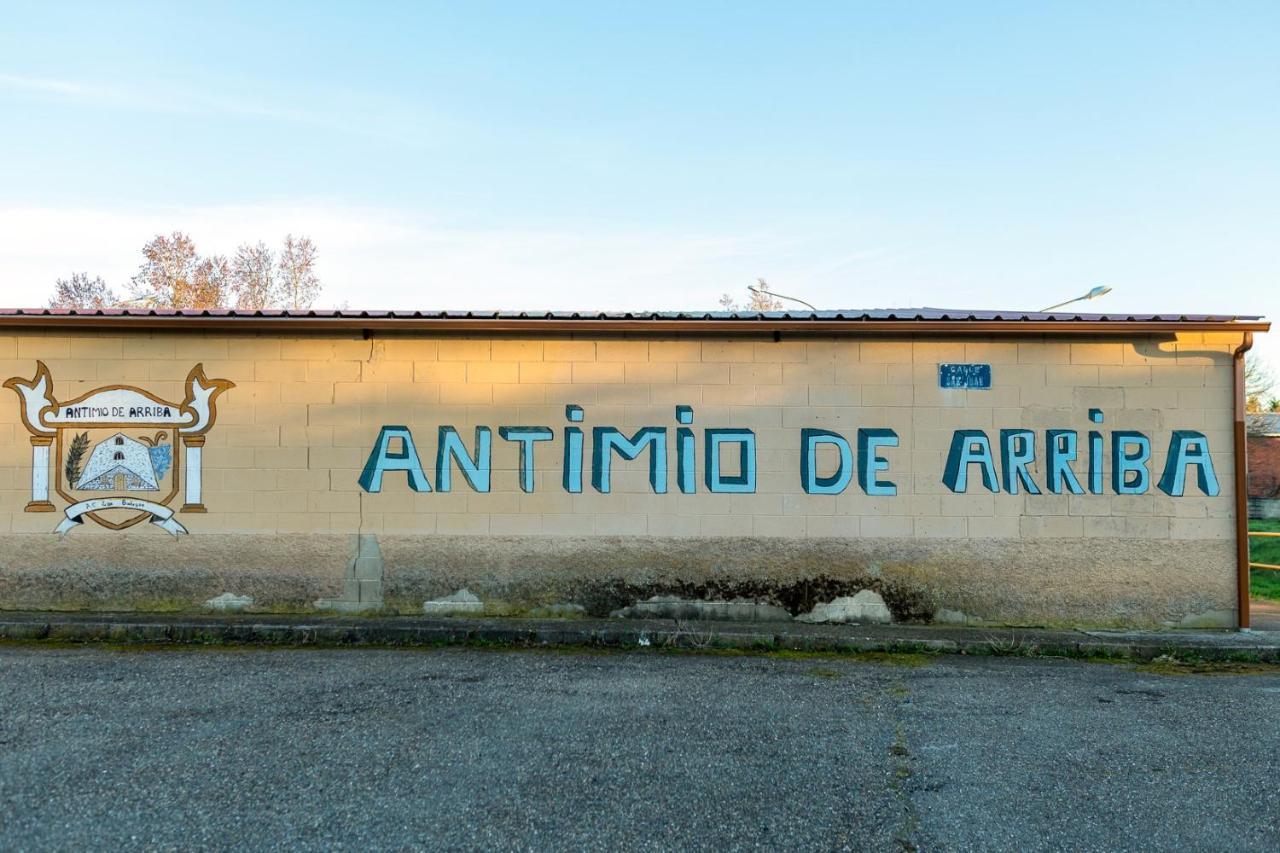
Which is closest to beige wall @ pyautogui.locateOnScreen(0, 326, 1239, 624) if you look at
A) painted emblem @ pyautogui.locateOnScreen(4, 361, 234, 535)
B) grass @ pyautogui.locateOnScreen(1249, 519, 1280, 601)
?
painted emblem @ pyautogui.locateOnScreen(4, 361, 234, 535)

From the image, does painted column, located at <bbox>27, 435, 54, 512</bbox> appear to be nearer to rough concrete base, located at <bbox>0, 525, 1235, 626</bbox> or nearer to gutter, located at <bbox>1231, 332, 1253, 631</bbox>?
rough concrete base, located at <bbox>0, 525, 1235, 626</bbox>

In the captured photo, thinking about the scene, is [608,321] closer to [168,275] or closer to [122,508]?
[122,508]

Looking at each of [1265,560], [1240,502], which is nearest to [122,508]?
[1240,502]

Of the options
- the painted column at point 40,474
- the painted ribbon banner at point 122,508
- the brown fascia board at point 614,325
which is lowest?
the painted ribbon banner at point 122,508

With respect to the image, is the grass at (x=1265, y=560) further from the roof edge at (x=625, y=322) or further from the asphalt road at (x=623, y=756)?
the asphalt road at (x=623, y=756)

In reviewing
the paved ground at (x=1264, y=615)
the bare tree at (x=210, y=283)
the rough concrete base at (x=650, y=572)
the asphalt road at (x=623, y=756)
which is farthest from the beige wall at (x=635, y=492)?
the bare tree at (x=210, y=283)

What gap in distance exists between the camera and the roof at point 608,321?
28.8ft

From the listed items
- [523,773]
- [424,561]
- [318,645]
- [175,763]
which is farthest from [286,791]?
[424,561]

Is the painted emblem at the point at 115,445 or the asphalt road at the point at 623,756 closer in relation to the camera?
the asphalt road at the point at 623,756

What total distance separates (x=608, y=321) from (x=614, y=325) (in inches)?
2.9

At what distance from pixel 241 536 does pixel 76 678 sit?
2555 mm

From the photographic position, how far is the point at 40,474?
9.16 metres

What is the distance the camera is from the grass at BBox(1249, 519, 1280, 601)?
12.9 m

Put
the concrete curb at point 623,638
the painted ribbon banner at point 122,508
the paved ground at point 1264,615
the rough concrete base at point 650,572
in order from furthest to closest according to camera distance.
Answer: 1. the paved ground at point 1264,615
2. the painted ribbon banner at point 122,508
3. the rough concrete base at point 650,572
4. the concrete curb at point 623,638
